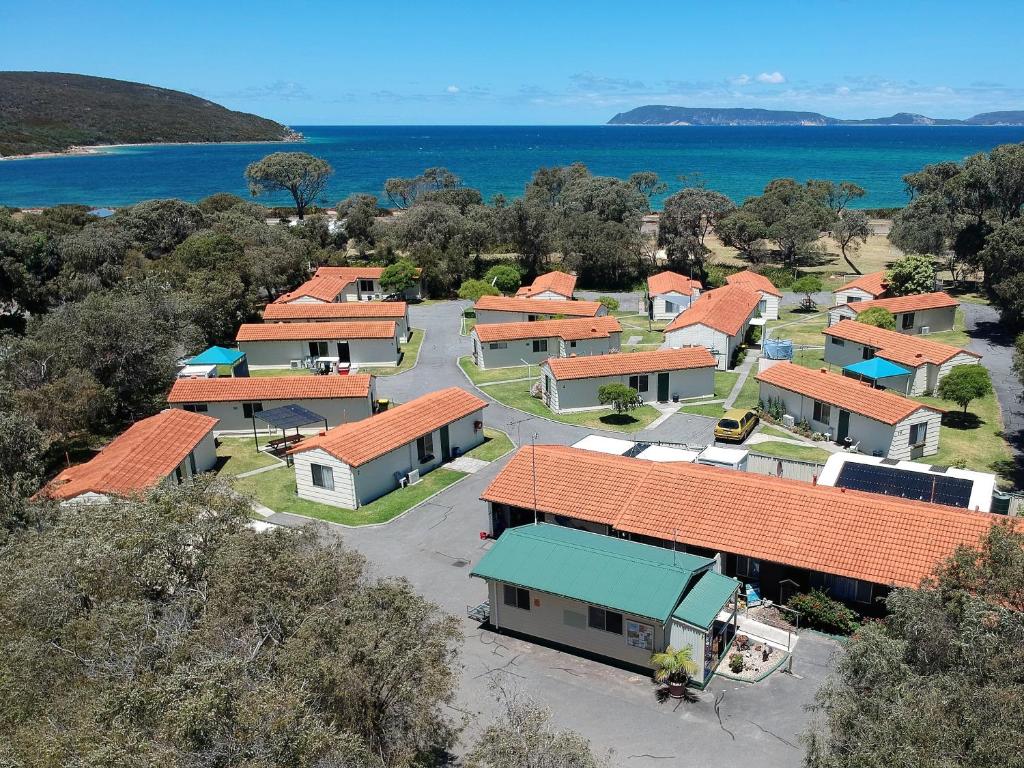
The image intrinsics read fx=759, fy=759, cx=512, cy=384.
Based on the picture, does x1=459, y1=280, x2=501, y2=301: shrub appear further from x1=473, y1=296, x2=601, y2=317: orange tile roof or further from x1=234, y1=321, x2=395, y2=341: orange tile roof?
x1=234, y1=321, x2=395, y2=341: orange tile roof

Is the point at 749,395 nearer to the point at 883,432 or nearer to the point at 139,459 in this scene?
the point at 883,432

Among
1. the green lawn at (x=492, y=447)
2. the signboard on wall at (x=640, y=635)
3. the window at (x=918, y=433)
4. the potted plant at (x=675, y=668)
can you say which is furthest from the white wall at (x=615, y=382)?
the potted plant at (x=675, y=668)

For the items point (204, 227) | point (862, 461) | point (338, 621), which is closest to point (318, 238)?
point (204, 227)

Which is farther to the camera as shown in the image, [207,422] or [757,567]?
[207,422]

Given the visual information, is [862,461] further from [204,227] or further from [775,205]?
[204,227]

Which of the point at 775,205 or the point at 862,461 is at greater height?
the point at 775,205
